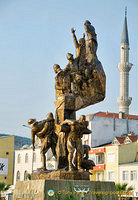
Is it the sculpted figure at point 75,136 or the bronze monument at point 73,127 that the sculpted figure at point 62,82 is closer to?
the bronze monument at point 73,127

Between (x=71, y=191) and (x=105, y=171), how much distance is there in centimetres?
3408

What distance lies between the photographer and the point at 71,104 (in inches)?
527

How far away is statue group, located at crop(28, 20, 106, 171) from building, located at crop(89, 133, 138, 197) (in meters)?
27.0

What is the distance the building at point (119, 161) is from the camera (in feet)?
135

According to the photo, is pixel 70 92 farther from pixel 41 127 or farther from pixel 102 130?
pixel 102 130

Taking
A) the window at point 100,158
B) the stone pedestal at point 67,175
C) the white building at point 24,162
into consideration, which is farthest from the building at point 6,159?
the stone pedestal at point 67,175

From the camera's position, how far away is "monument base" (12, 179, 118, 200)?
11805 mm

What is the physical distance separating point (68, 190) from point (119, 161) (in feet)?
106

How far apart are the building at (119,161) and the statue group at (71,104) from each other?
2697 cm

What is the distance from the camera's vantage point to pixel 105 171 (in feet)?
149

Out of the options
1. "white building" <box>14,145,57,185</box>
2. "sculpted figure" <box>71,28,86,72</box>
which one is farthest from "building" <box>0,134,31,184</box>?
"sculpted figure" <box>71,28,86,72</box>

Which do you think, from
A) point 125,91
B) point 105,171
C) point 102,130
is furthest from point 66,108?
point 125,91

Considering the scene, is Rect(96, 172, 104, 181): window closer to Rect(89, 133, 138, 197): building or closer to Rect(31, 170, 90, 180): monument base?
Rect(89, 133, 138, 197): building

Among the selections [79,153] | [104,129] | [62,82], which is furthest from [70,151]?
[104,129]
